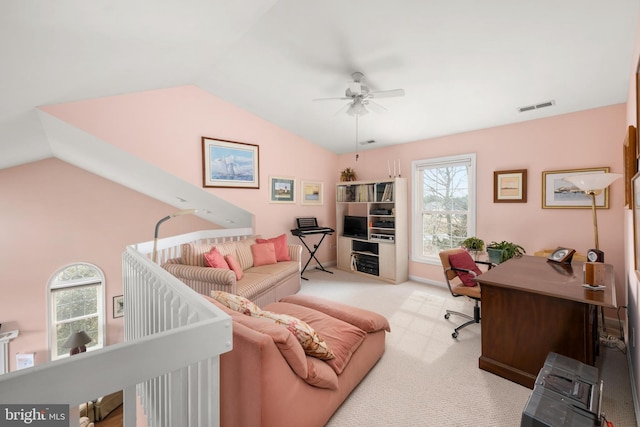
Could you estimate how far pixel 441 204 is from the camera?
4.42 metres

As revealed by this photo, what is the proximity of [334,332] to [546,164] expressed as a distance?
329 cm

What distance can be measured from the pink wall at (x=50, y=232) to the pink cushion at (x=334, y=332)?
13.1ft

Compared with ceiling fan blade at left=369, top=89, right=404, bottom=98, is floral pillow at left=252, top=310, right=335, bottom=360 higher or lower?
lower

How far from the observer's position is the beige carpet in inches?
68.1

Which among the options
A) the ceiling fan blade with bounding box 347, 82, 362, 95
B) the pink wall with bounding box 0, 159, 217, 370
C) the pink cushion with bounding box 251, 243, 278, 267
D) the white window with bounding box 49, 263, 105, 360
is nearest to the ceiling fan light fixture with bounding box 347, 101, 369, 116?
the ceiling fan blade with bounding box 347, 82, 362, 95

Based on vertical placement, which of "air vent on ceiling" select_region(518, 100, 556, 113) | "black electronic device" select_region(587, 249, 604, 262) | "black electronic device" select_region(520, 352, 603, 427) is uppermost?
"air vent on ceiling" select_region(518, 100, 556, 113)

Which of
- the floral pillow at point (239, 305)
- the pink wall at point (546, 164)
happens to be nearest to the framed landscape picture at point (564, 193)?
the pink wall at point (546, 164)

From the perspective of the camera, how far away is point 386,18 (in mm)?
2189

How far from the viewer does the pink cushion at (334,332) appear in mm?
1810

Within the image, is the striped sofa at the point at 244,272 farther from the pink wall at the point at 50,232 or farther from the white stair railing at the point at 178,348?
the pink wall at the point at 50,232

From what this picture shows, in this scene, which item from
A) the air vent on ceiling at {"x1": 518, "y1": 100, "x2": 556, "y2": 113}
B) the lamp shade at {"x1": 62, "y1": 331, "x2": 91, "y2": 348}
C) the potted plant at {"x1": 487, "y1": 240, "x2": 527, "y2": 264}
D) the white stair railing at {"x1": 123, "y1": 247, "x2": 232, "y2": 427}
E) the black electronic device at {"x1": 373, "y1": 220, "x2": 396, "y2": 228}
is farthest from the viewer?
the black electronic device at {"x1": 373, "y1": 220, "x2": 396, "y2": 228}

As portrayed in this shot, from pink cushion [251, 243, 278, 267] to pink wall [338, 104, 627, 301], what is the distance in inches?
103

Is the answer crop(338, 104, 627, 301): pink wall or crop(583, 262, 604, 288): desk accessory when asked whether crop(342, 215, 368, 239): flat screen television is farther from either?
crop(583, 262, 604, 288): desk accessory

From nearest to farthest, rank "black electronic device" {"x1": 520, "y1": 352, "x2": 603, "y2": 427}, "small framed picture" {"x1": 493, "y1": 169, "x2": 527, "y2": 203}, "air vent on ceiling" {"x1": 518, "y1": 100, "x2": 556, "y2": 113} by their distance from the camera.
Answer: "black electronic device" {"x1": 520, "y1": 352, "x2": 603, "y2": 427} → "air vent on ceiling" {"x1": 518, "y1": 100, "x2": 556, "y2": 113} → "small framed picture" {"x1": 493, "y1": 169, "x2": 527, "y2": 203}
